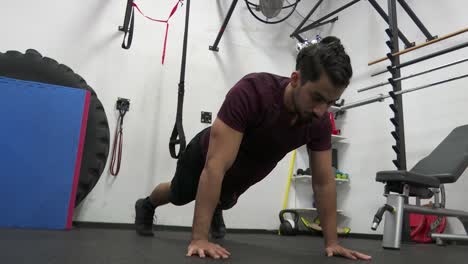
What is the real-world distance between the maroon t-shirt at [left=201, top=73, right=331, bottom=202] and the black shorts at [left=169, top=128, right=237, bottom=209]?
0.54 ft

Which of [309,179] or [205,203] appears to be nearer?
[205,203]

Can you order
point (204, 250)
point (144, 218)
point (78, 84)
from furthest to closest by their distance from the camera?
point (78, 84) → point (144, 218) → point (204, 250)

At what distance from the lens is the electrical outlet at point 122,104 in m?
3.09

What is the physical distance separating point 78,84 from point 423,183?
234cm

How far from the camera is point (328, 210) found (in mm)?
1521

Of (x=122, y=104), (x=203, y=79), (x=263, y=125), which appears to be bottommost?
(x=263, y=125)

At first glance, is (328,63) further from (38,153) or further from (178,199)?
(38,153)

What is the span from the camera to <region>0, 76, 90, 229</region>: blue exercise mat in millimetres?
2141

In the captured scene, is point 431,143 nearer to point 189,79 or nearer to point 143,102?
point 189,79

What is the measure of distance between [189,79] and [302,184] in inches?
60.3

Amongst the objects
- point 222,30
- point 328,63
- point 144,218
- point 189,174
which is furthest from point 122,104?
point 328,63

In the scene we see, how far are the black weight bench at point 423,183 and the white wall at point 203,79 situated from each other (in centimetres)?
53

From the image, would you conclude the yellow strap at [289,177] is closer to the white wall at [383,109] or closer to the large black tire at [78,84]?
the white wall at [383,109]

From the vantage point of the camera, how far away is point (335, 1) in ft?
14.1
